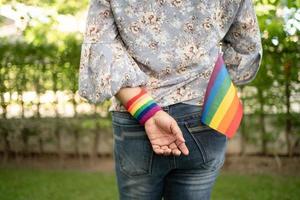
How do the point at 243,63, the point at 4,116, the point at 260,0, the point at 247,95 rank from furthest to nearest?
the point at 4,116, the point at 247,95, the point at 260,0, the point at 243,63

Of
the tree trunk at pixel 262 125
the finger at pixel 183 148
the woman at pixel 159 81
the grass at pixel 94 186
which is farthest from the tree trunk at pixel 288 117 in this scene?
the finger at pixel 183 148

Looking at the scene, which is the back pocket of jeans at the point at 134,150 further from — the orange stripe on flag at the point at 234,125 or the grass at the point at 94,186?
the grass at the point at 94,186

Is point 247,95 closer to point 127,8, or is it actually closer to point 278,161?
point 278,161

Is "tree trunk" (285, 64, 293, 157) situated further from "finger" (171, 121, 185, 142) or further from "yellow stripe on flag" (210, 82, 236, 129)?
"finger" (171, 121, 185, 142)

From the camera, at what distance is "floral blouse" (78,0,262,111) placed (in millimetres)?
1366

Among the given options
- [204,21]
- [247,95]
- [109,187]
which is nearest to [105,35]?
[204,21]

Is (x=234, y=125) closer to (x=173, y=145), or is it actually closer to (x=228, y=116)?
(x=228, y=116)

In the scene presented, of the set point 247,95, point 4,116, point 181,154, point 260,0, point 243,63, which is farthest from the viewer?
point 4,116

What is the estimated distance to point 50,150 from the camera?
6.43m

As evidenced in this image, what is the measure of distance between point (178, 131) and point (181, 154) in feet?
0.42

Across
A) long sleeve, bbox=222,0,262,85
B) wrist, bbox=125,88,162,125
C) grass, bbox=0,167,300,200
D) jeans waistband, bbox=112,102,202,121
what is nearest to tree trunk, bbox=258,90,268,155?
grass, bbox=0,167,300,200

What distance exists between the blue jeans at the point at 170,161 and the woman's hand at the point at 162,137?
2.2 inches

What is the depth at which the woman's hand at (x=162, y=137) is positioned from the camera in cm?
137

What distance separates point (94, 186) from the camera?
531 cm
